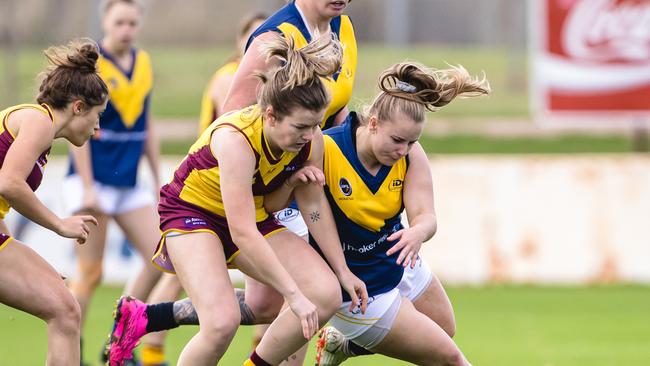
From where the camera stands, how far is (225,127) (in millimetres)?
5305

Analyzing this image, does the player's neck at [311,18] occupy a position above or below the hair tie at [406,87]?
above

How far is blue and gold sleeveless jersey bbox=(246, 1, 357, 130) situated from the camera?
18.7 feet

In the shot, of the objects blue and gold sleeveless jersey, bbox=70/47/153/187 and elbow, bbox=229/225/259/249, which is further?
blue and gold sleeveless jersey, bbox=70/47/153/187

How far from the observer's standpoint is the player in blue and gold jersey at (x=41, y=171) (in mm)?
5336

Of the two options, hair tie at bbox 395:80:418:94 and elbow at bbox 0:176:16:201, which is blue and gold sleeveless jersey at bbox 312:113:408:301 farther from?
elbow at bbox 0:176:16:201

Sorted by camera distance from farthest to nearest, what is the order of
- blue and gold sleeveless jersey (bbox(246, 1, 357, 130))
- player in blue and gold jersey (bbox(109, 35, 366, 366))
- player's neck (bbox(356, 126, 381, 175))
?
blue and gold sleeveless jersey (bbox(246, 1, 357, 130)), player's neck (bbox(356, 126, 381, 175)), player in blue and gold jersey (bbox(109, 35, 366, 366))

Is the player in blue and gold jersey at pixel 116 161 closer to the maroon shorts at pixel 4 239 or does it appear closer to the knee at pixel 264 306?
the knee at pixel 264 306

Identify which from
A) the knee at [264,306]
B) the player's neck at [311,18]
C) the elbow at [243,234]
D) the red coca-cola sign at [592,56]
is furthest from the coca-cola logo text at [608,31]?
the elbow at [243,234]

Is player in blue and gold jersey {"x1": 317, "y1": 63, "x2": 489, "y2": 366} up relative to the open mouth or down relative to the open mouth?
down

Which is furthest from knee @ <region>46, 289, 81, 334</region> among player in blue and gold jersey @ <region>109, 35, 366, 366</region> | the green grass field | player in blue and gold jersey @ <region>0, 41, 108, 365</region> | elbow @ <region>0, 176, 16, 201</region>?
the green grass field

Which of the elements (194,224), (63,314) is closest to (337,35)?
(194,224)

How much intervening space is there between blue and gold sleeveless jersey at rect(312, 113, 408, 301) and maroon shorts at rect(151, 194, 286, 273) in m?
0.30

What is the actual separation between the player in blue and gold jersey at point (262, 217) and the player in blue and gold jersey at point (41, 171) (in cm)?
47

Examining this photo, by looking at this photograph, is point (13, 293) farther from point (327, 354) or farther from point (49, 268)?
point (327, 354)
